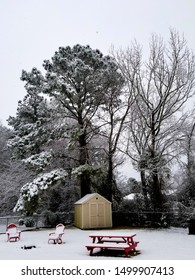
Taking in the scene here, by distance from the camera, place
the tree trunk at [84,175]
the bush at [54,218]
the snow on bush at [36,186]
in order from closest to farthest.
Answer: the snow on bush at [36,186] < the bush at [54,218] < the tree trunk at [84,175]

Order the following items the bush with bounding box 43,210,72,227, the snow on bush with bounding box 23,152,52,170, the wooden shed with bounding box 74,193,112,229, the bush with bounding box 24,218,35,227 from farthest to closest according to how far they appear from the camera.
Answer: the bush with bounding box 43,210,72,227 → the bush with bounding box 24,218,35,227 → the snow on bush with bounding box 23,152,52,170 → the wooden shed with bounding box 74,193,112,229

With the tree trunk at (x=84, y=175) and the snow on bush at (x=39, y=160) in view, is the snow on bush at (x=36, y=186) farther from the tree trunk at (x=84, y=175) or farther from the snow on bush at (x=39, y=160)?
the tree trunk at (x=84, y=175)

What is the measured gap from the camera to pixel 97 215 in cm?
1827

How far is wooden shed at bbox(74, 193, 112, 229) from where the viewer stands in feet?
58.6

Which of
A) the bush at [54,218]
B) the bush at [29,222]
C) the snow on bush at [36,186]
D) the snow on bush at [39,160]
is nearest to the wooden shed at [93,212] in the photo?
the bush at [54,218]

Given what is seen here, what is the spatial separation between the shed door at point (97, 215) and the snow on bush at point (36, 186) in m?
2.87

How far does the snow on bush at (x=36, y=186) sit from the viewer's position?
56.3 ft

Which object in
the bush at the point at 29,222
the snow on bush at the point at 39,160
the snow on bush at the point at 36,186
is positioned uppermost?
the snow on bush at the point at 39,160

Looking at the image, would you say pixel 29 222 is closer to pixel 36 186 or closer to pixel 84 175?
pixel 36 186

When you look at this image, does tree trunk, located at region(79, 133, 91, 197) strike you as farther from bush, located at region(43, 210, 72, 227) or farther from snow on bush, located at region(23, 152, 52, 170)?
snow on bush, located at region(23, 152, 52, 170)

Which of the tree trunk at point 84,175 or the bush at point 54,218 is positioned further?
the tree trunk at point 84,175

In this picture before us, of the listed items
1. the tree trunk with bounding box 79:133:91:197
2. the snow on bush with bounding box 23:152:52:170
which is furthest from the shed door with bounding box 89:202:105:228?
the snow on bush with bounding box 23:152:52:170

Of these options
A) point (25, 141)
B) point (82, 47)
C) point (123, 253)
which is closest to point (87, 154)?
point (25, 141)

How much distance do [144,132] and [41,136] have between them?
24.9ft
